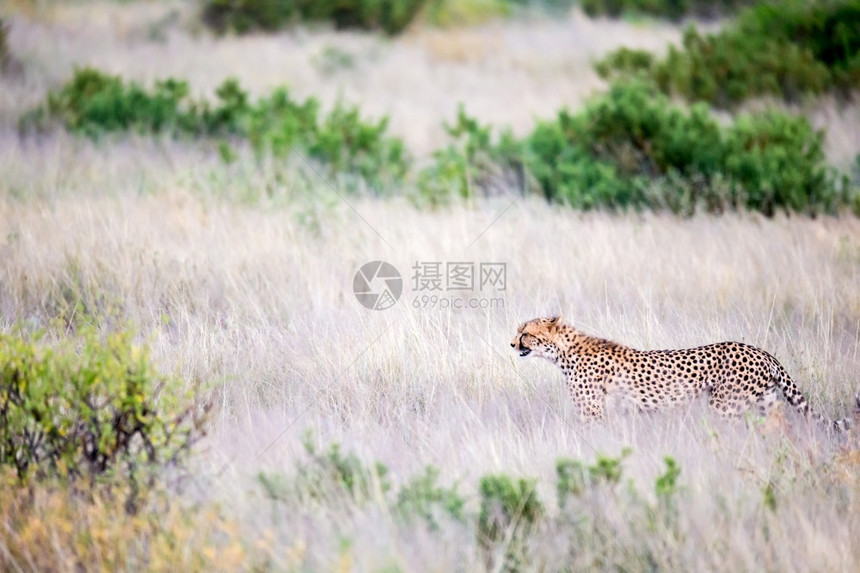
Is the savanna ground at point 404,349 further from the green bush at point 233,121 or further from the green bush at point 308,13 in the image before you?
the green bush at point 308,13

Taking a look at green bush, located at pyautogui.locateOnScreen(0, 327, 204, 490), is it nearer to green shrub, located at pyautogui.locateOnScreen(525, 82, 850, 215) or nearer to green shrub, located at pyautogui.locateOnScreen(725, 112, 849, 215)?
green shrub, located at pyautogui.locateOnScreen(525, 82, 850, 215)

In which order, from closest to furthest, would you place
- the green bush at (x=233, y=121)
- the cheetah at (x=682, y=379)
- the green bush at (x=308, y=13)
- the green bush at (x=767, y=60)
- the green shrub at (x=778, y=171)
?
the cheetah at (x=682, y=379) → the green shrub at (x=778, y=171) → the green bush at (x=233, y=121) → the green bush at (x=767, y=60) → the green bush at (x=308, y=13)

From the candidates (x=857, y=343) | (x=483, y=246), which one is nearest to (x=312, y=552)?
(x=857, y=343)

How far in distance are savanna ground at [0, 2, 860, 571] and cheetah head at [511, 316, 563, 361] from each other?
0.75 feet

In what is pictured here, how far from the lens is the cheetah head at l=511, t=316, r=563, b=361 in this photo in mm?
4953

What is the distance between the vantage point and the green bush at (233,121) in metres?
10.6

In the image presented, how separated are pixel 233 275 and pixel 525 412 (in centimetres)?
278

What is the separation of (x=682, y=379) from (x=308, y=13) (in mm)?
17475

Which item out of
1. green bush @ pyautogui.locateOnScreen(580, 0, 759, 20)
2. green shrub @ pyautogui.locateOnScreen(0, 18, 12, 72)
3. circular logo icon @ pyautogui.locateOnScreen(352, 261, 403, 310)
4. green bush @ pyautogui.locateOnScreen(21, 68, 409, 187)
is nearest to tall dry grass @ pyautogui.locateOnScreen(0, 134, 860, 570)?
circular logo icon @ pyautogui.locateOnScreen(352, 261, 403, 310)

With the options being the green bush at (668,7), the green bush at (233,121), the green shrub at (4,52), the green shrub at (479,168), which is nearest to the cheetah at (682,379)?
the green shrub at (479,168)

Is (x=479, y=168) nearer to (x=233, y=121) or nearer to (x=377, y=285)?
(x=233, y=121)

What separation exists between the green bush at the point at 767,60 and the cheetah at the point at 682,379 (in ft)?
30.2

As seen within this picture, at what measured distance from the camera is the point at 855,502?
3.61 metres

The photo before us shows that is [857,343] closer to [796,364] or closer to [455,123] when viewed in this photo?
[796,364]
